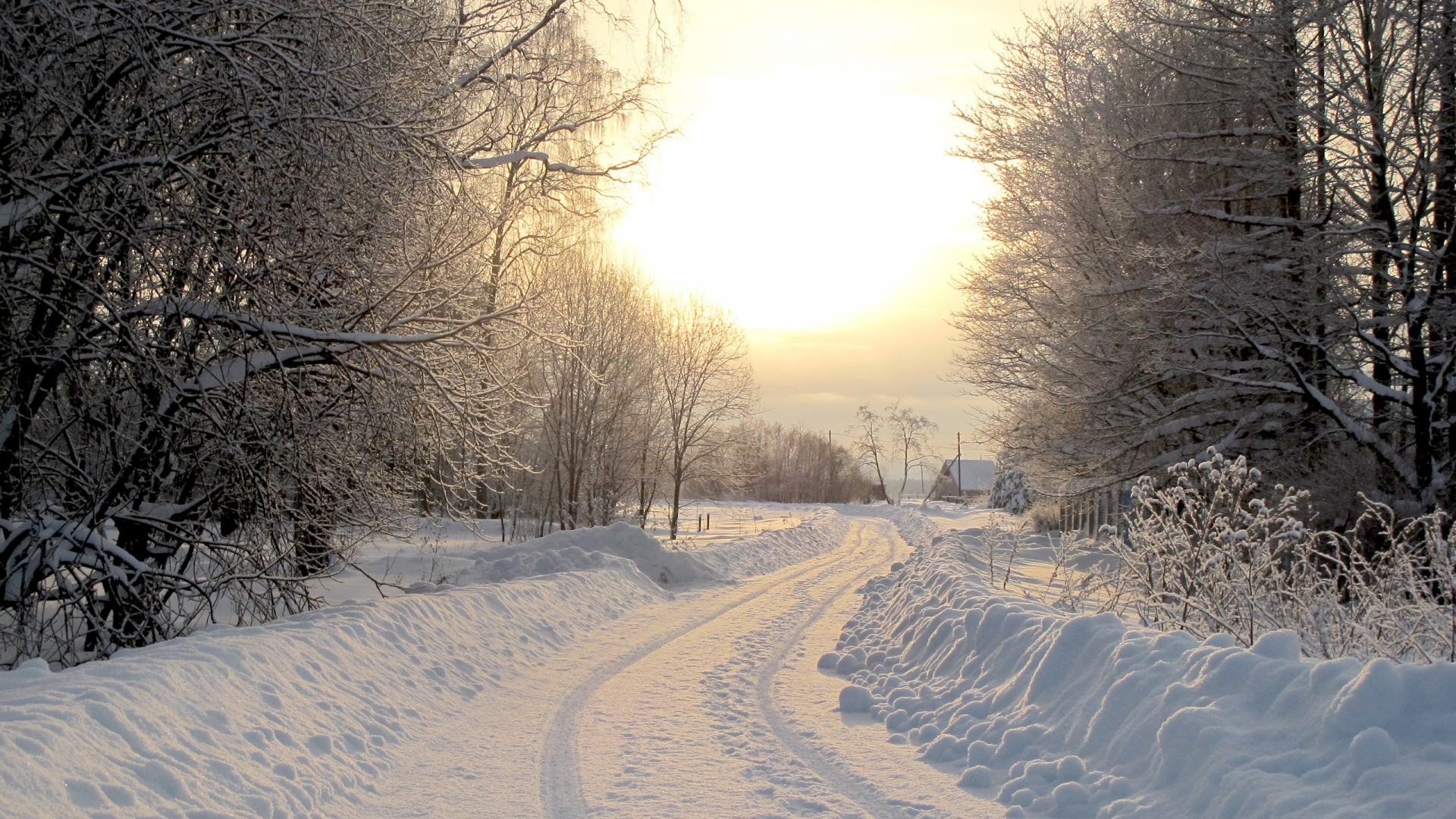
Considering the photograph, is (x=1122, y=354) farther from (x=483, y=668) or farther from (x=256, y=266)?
(x=256, y=266)

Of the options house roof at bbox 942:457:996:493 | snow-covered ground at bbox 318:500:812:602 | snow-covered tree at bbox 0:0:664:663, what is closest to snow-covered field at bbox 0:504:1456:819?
snow-covered tree at bbox 0:0:664:663

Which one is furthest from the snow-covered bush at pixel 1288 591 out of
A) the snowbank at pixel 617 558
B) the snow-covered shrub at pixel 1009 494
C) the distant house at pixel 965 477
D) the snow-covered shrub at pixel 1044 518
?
the distant house at pixel 965 477

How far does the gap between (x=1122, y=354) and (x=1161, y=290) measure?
1.29 metres

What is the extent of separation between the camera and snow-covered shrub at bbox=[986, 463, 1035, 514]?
139 feet

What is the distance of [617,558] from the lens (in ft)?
49.7

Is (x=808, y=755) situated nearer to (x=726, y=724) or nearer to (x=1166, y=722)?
(x=726, y=724)

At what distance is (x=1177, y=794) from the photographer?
4.07m

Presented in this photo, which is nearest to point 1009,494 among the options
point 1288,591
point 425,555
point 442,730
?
point 425,555

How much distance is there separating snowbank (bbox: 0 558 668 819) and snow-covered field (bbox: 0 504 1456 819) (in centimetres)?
2

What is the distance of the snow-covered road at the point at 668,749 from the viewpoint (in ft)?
15.6

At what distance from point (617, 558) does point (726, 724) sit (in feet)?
29.5

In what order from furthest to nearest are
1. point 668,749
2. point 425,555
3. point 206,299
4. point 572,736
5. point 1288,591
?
point 425,555 → point 206,299 → point 572,736 → point 1288,591 → point 668,749

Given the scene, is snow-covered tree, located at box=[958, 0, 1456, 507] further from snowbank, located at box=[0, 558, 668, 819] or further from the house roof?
the house roof

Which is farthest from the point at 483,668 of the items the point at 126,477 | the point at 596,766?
the point at 126,477
